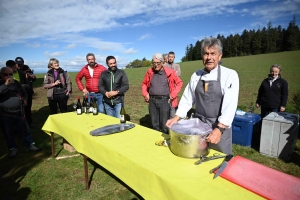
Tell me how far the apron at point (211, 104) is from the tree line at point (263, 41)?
6729 cm

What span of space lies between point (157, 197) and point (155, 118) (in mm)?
2856

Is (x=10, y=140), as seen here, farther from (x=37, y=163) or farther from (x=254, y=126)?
(x=254, y=126)

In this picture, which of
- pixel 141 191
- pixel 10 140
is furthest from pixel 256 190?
pixel 10 140

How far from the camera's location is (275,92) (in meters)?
4.48

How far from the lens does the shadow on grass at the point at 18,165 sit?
10.0 ft

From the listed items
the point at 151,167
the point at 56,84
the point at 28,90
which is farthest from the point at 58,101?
the point at 151,167

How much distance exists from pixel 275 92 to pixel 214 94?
3493 millimetres

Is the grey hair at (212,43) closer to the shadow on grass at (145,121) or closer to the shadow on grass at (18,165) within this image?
the shadow on grass at (18,165)

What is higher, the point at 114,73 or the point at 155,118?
the point at 114,73

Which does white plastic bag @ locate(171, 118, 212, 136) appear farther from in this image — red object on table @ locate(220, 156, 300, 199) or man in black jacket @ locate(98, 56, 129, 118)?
man in black jacket @ locate(98, 56, 129, 118)

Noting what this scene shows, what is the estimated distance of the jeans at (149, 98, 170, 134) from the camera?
4.18 meters

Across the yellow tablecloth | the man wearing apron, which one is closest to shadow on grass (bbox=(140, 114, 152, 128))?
the yellow tablecloth

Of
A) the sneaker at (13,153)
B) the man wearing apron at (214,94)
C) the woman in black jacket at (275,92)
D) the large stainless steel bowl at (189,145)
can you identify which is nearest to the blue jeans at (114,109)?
the sneaker at (13,153)

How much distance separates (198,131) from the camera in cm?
158
